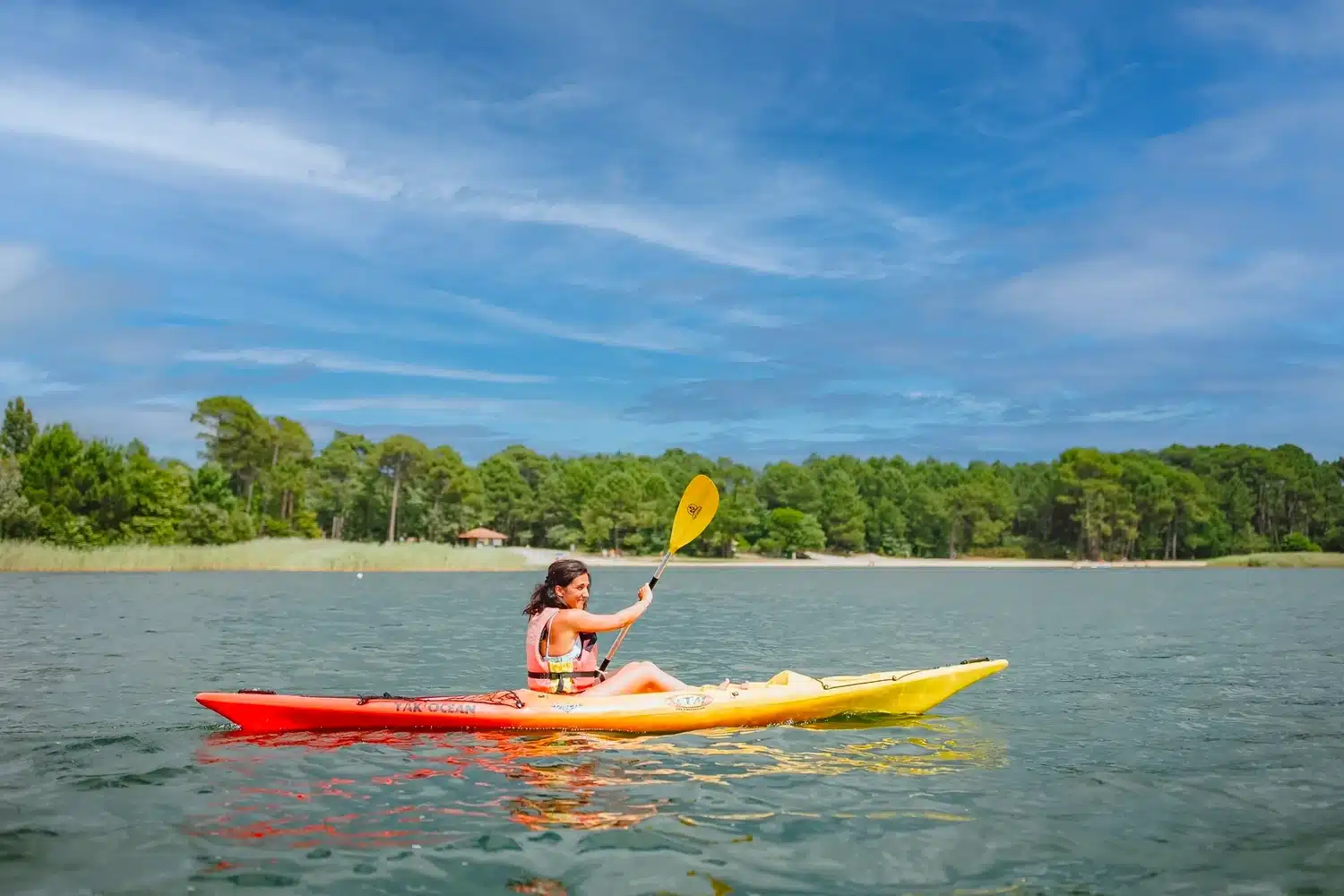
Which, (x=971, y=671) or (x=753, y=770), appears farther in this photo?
(x=971, y=671)

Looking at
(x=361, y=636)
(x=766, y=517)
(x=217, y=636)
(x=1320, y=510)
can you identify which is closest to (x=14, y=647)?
(x=217, y=636)

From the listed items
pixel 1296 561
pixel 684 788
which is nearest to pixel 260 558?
pixel 684 788

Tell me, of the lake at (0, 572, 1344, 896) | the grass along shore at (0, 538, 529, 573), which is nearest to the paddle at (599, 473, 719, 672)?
the lake at (0, 572, 1344, 896)

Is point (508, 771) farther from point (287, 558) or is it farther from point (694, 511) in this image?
point (287, 558)

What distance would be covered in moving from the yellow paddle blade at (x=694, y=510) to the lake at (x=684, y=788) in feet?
6.24

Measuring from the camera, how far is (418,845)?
483 cm

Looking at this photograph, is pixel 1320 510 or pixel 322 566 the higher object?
pixel 1320 510

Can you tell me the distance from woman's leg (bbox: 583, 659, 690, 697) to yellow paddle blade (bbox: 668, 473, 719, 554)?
2460 mm

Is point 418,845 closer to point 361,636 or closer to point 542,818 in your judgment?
point 542,818

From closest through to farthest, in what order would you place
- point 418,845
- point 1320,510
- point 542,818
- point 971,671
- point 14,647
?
point 418,845 < point 542,818 < point 971,671 < point 14,647 < point 1320,510

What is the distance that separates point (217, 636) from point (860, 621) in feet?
36.9

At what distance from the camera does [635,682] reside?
7645 mm

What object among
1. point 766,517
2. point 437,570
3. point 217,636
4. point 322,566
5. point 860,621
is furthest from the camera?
point 766,517

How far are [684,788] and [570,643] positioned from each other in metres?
1.96
